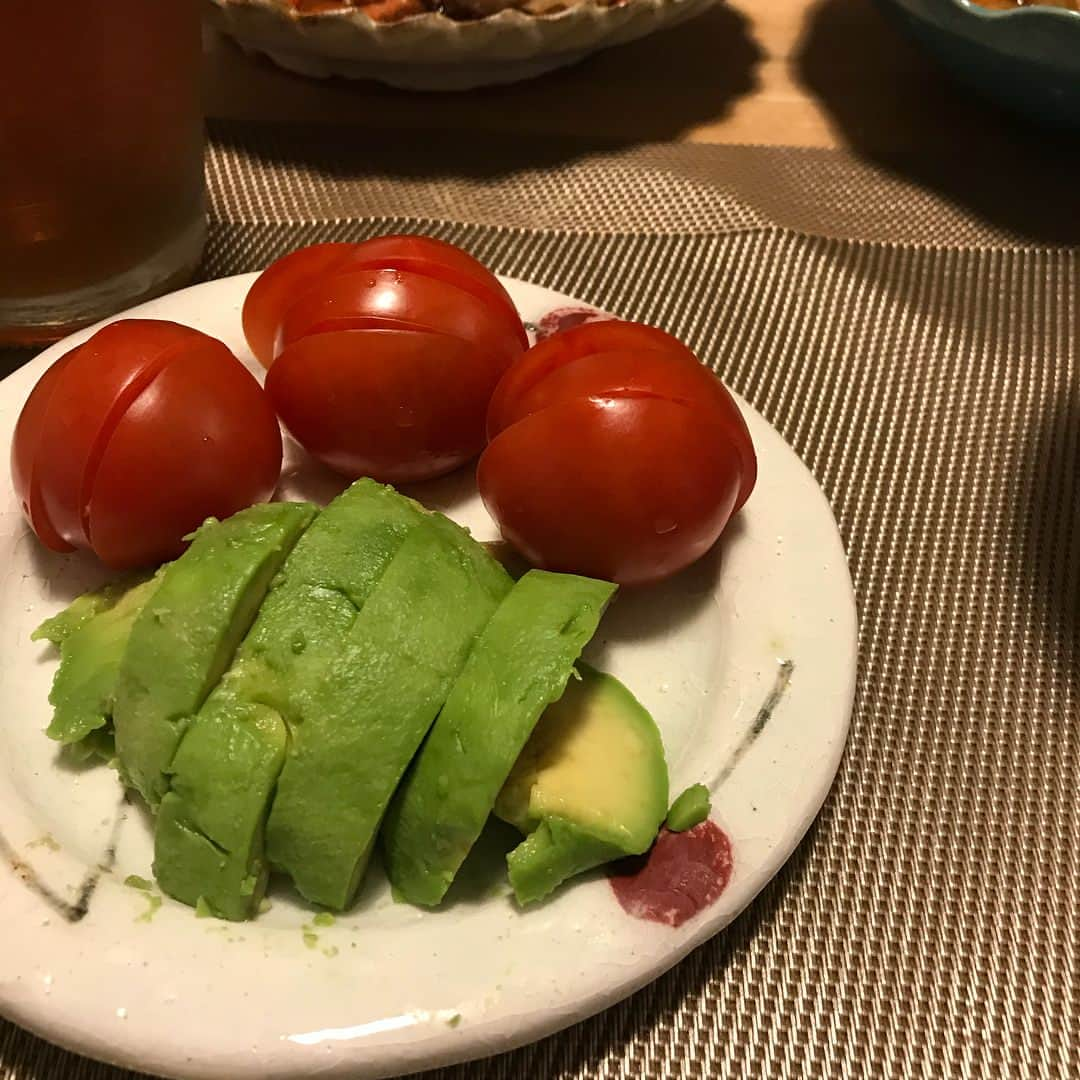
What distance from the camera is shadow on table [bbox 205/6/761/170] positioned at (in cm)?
159

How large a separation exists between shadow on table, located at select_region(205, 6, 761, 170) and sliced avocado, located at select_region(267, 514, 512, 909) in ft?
3.47

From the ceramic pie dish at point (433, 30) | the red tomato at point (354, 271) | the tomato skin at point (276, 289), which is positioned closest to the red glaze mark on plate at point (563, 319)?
the red tomato at point (354, 271)

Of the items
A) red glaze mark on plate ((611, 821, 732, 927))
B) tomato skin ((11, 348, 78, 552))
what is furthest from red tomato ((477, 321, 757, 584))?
tomato skin ((11, 348, 78, 552))

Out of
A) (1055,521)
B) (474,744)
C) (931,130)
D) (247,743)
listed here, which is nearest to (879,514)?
(1055,521)

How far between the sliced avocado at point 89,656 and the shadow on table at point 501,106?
96 cm

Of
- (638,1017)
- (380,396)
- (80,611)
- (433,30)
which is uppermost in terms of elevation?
(433,30)

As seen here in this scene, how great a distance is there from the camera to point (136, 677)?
0.68 meters

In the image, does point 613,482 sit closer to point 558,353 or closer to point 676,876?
point 558,353

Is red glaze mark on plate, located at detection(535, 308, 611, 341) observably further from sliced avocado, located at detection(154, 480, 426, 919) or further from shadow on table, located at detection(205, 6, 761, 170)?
shadow on table, located at detection(205, 6, 761, 170)

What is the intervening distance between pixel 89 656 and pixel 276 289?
0.41 meters

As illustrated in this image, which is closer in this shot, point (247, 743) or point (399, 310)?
point (247, 743)

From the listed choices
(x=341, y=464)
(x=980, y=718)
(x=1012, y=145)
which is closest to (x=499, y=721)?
(x=341, y=464)

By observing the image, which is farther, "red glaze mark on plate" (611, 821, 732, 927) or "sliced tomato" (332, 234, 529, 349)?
"sliced tomato" (332, 234, 529, 349)

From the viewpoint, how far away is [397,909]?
2.24 feet
